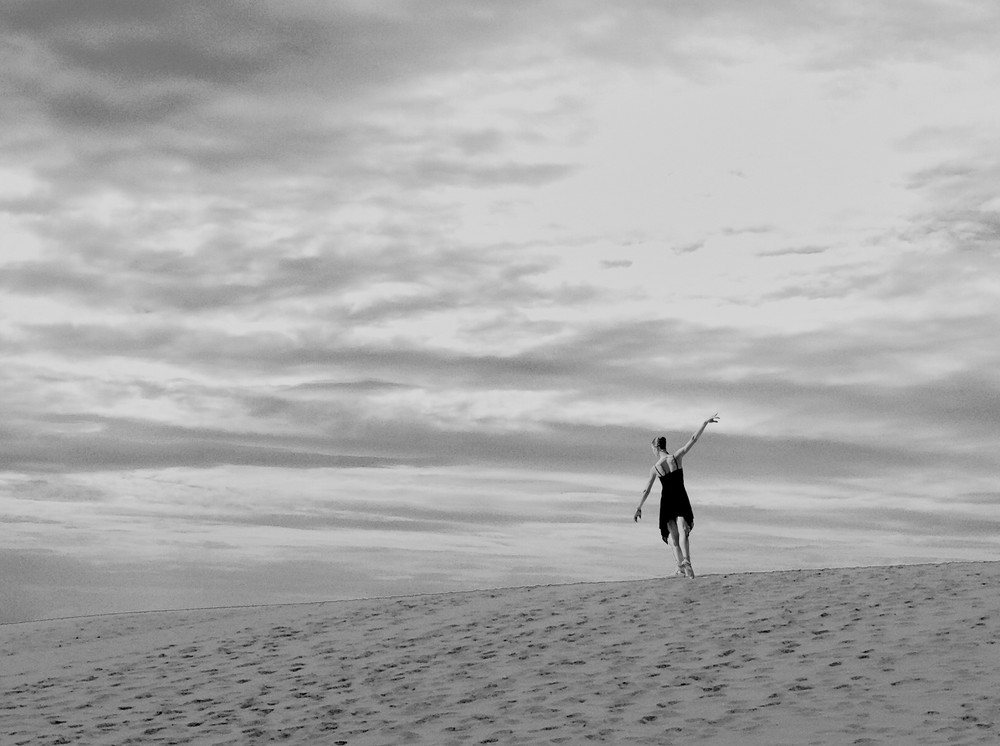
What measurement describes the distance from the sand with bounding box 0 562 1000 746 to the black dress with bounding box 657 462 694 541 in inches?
55.8

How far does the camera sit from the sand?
1315cm

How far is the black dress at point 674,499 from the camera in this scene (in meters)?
20.2

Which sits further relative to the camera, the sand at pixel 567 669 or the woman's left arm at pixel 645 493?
the woman's left arm at pixel 645 493

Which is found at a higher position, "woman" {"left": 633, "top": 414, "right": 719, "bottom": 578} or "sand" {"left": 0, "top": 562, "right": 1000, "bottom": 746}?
"woman" {"left": 633, "top": 414, "right": 719, "bottom": 578}

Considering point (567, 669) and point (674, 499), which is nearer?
point (567, 669)

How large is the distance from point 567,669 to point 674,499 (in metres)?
5.01

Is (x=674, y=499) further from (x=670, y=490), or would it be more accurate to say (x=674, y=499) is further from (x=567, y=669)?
(x=567, y=669)

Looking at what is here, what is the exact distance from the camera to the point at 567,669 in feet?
52.7

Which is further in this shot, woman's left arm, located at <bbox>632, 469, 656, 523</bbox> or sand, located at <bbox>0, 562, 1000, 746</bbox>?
woman's left arm, located at <bbox>632, 469, 656, 523</bbox>

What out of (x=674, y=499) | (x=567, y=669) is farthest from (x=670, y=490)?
(x=567, y=669)

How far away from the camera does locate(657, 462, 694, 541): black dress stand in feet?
66.4

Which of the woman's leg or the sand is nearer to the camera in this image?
the sand

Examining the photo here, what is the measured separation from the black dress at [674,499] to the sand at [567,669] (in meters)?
1.42

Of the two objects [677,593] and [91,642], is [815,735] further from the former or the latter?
[91,642]
